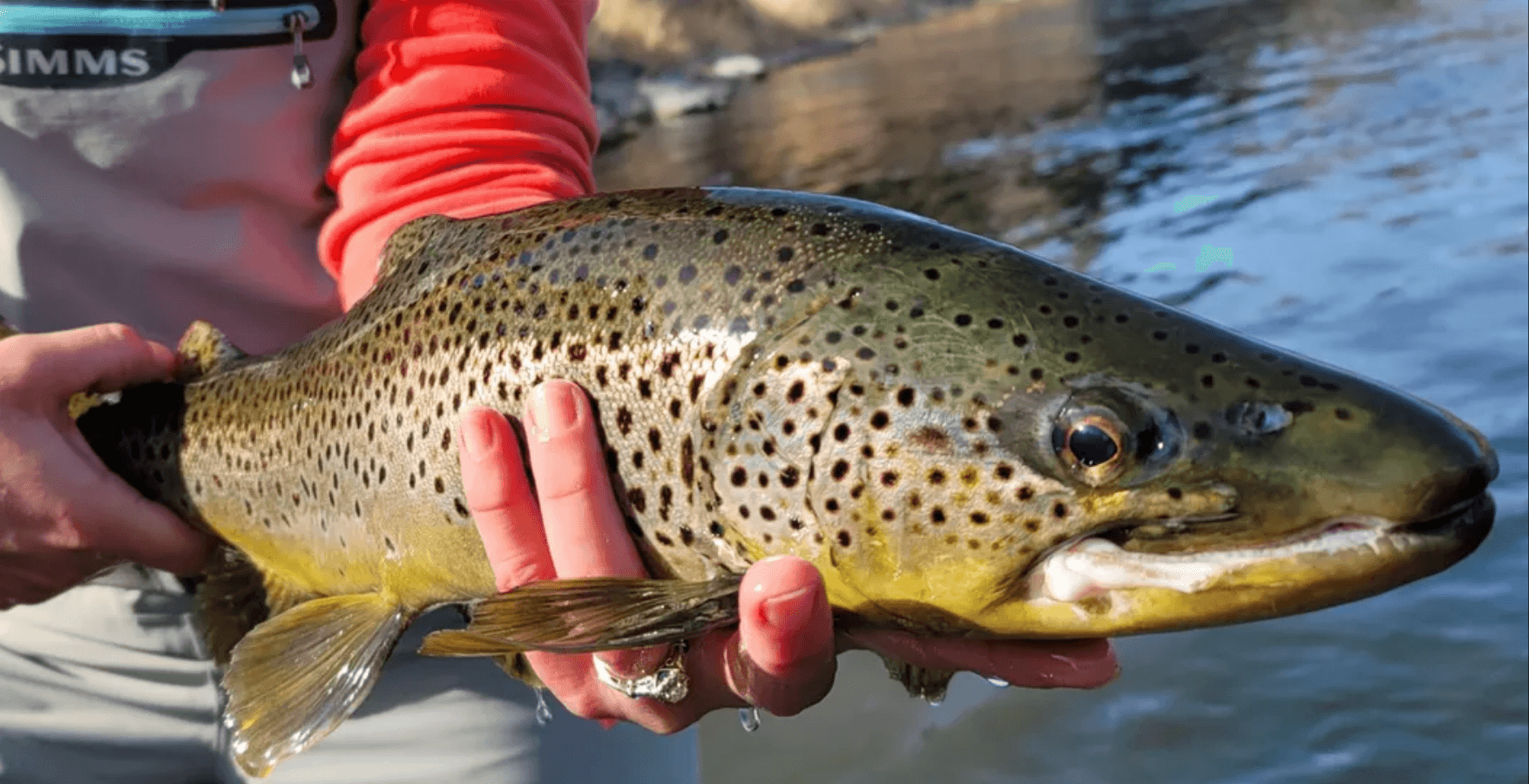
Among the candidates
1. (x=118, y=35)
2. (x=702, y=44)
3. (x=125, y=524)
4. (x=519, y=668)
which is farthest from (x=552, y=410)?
(x=702, y=44)

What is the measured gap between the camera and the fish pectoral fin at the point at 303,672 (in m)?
2.26

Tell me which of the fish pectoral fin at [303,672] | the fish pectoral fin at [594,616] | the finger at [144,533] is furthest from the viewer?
the finger at [144,533]

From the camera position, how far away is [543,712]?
2568 mm

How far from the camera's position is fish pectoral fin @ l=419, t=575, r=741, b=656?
184cm

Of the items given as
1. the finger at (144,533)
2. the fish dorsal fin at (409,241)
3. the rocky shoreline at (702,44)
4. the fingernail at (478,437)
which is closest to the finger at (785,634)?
the fingernail at (478,437)

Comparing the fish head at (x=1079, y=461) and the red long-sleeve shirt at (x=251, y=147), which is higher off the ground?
the red long-sleeve shirt at (x=251, y=147)

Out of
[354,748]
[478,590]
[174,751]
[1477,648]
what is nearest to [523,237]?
[478,590]

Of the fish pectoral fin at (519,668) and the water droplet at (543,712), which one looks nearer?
the fish pectoral fin at (519,668)

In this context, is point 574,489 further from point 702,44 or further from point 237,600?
point 702,44

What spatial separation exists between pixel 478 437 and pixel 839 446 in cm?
54

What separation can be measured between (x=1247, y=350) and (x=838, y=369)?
0.52m

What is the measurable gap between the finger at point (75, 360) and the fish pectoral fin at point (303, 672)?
515mm

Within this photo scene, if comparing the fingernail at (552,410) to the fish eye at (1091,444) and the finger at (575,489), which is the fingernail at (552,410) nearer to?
the finger at (575,489)

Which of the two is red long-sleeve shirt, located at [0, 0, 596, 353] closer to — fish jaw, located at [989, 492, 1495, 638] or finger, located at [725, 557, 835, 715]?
finger, located at [725, 557, 835, 715]
